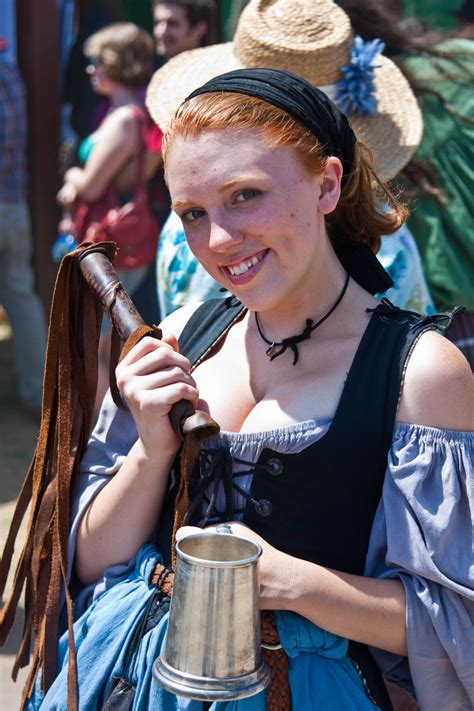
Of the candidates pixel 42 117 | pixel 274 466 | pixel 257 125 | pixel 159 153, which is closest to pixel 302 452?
pixel 274 466

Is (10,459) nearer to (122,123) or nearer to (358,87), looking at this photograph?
(122,123)

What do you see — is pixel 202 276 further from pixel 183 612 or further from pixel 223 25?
pixel 223 25

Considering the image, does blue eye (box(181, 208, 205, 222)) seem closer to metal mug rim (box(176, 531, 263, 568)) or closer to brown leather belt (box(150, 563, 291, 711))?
metal mug rim (box(176, 531, 263, 568))

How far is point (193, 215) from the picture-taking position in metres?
1.72

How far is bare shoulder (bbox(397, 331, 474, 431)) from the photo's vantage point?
1.59 m

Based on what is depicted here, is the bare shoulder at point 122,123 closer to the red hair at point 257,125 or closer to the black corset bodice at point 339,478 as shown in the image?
the red hair at point 257,125

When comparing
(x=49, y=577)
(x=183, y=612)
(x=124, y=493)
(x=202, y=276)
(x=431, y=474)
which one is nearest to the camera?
(x=183, y=612)

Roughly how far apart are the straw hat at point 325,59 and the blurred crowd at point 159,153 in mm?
61

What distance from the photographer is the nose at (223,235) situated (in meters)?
1.66

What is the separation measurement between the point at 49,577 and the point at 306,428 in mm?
604

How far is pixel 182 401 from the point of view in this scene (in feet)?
5.39

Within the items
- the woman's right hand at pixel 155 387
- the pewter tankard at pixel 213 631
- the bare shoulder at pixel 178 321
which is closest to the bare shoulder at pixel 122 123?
the bare shoulder at pixel 178 321

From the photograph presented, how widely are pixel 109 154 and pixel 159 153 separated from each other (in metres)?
0.30

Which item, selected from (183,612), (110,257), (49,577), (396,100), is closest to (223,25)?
(396,100)
